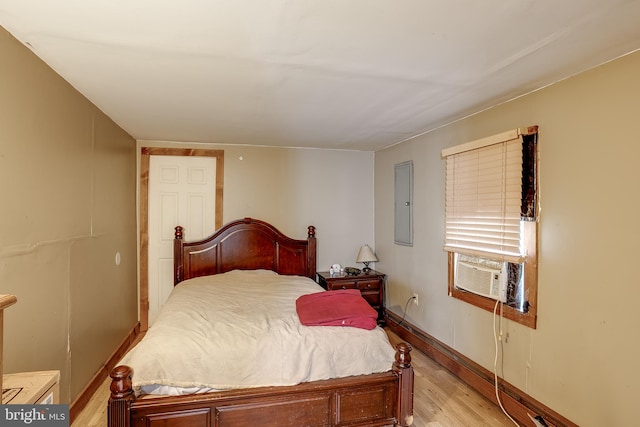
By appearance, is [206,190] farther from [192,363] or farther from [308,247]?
[192,363]

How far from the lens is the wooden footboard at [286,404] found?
178cm

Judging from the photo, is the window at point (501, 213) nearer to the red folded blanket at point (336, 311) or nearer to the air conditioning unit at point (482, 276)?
the air conditioning unit at point (482, 276)

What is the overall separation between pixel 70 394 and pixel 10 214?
1380 mm

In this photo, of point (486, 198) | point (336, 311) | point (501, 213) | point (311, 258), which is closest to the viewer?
point (336, 311)

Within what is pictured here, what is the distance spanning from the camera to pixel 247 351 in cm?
197

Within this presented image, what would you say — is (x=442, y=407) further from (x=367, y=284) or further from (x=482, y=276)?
(x=367, y=284)

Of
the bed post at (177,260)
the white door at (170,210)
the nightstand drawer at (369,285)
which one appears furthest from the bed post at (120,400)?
the nightstand drawer at (369,285)

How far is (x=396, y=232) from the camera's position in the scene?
405 cm

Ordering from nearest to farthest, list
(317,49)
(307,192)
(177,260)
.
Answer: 1. (317,49)
2. (177,260)
3. (307,192)

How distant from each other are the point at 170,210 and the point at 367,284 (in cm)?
252

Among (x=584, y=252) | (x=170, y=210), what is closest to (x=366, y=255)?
(x=170, y=210)

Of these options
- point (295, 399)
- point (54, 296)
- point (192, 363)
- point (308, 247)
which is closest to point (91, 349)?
point (54, 296)

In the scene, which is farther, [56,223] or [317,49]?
[56,223]

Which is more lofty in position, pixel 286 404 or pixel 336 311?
pixel 336 311
